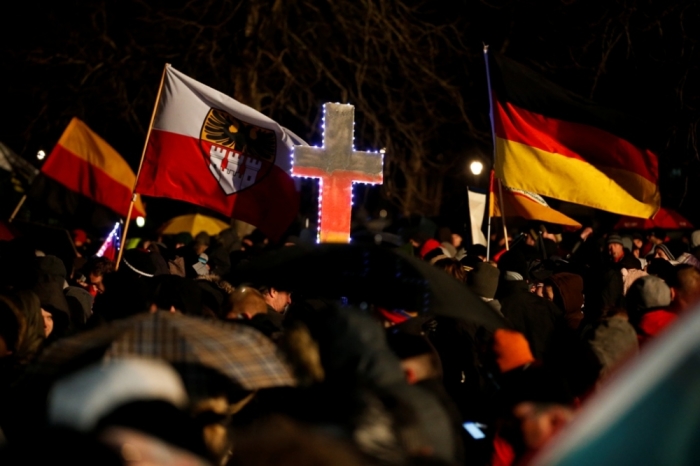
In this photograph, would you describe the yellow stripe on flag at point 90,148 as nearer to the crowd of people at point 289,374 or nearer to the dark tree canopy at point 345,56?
the dark tree canopy at point 345,56

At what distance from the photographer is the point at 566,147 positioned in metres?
10.5

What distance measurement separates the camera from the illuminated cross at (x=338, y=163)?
8.87 meters

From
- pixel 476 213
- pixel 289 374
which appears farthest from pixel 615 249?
pixel 289 374

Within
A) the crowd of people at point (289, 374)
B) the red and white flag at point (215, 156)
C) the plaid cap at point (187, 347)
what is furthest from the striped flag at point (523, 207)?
the plaid cap at point (187, 347)

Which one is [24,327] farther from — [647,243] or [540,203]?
[647,243]

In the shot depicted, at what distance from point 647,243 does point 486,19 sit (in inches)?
290

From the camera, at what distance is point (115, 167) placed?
13664 mm

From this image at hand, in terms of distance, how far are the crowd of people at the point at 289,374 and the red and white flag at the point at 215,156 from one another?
259 centimetres

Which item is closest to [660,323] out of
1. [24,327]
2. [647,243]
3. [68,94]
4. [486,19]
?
[24,327]

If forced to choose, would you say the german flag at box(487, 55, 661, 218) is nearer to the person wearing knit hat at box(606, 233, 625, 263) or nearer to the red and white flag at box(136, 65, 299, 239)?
the person wearing knit hat at box(606, 233, 625, 263)

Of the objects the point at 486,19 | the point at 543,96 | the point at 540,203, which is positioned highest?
the point at 486,19

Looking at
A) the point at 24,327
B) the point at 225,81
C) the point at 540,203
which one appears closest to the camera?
the point at 24,327

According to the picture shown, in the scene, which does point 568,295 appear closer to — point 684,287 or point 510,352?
point 684,287

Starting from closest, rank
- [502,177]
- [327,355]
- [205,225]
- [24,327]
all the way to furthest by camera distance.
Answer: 1. [327,355]
2. [24,327]
3. [502,177]
4. [205,225]
